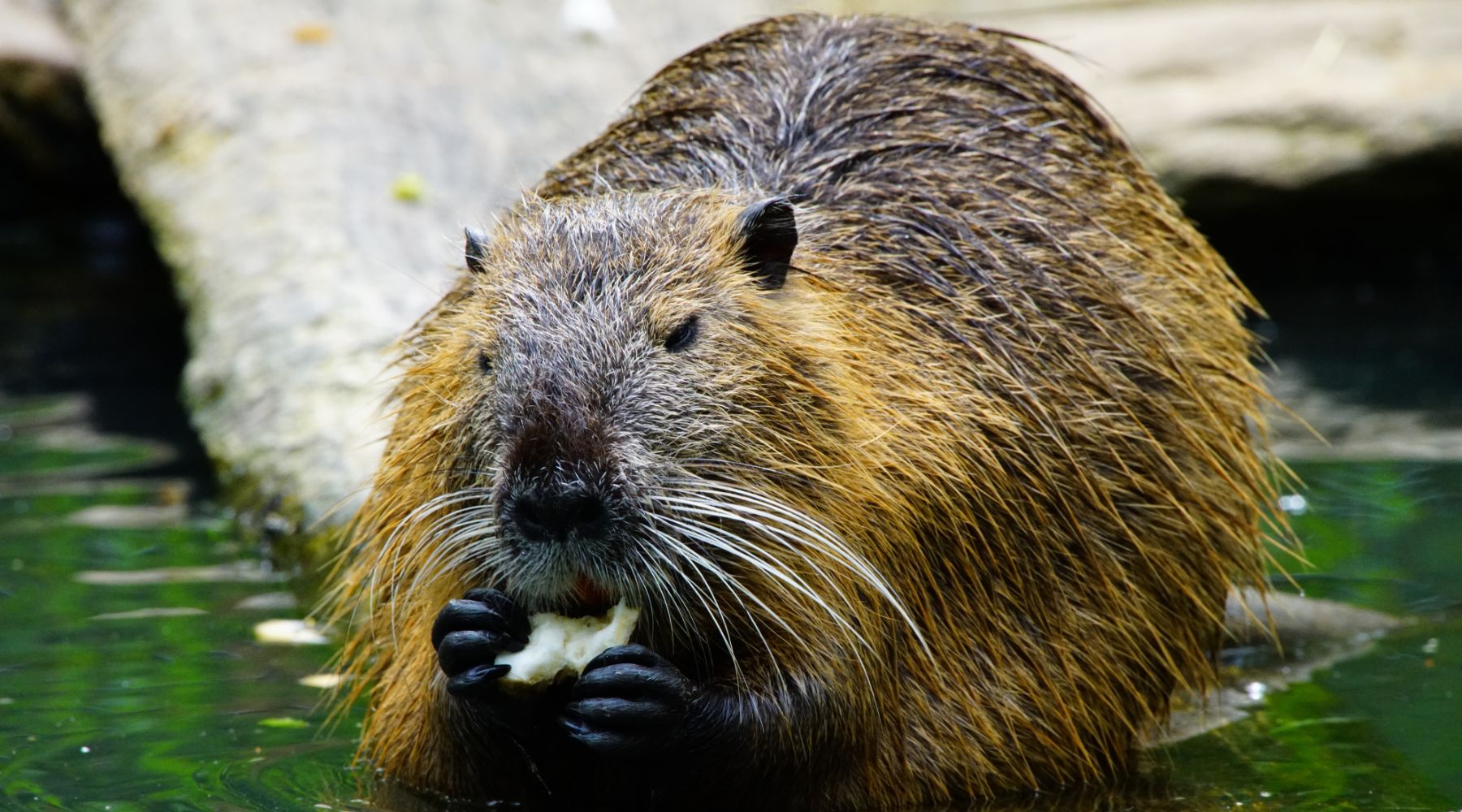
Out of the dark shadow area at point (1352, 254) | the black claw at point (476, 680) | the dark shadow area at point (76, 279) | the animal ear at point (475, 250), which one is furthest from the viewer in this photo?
the dark shadow area at point (76, 279)

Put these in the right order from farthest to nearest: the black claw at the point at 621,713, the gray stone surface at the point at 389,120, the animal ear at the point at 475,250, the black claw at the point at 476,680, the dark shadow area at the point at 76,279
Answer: the dark shadow area at the point at 76,279 < the gray stone surface at the point at 389,120 < the animal ear at the point at 475,250 < the black claw at the point at 476,680 < the black claw at the point at 621,713

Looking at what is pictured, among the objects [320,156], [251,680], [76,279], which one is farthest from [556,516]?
[76,279]

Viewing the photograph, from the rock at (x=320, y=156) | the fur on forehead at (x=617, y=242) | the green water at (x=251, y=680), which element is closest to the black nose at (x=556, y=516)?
the fur on forehead at (x=617, y=242)

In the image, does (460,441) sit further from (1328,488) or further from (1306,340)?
(1306,340)

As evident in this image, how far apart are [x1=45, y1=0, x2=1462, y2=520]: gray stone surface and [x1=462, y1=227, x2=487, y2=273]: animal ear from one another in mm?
1971

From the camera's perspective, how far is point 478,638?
3463mm

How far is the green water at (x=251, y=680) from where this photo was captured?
4148 mm

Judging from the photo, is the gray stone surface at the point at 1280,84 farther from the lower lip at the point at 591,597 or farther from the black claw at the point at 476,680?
the black claw at the point at 476,680

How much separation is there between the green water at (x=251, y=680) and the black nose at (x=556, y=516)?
1.07m

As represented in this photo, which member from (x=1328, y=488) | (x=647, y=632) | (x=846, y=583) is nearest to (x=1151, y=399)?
(x=846, y=583)

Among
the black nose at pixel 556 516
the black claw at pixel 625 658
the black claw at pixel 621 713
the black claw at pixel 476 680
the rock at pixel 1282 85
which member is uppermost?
the rock at pixel 1282 85

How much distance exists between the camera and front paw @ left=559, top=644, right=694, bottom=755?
339 cm

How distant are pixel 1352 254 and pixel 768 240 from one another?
577cm

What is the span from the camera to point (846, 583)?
364 centimetres
